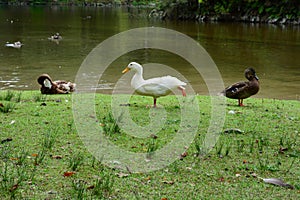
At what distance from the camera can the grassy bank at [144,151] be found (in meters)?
5.19

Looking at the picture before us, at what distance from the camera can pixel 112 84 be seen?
17875mm

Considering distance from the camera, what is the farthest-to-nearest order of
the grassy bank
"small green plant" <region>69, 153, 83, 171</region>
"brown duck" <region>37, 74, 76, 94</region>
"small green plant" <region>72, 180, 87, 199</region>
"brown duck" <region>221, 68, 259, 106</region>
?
"brown duck" <region>37, 74, 76, 94</region>, "brown duck" <region>221, 68, 259, 106</region>, "small green plant" <region>69, 153, 83, 171</region>, the grassy bank, "small green plant" <region>72, 180, 87, 199</region>

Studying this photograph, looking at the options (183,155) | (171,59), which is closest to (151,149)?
(183,155)

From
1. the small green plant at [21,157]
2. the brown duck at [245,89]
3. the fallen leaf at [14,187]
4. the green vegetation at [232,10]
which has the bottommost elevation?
the fallen leaf at [14,187]

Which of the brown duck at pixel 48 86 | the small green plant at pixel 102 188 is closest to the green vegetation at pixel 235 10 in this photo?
the brown duck at pixel 48 86

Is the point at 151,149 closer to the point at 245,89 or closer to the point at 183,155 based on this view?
the point at 183,155

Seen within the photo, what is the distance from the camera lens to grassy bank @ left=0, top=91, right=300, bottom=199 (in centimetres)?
519

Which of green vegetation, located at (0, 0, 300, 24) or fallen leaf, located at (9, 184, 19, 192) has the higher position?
green vegetation, located at (0, 0, 300, 24)

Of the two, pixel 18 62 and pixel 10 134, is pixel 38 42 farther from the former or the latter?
pixel 10 134

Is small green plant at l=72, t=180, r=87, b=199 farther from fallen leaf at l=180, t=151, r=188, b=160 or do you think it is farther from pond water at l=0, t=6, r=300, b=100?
pond water at l=0, t=6, r=300, b=100

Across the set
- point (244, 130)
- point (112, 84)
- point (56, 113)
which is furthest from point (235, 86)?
point (112, 84)

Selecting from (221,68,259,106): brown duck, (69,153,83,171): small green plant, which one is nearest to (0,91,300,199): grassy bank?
(69,153,83,171): small green plant

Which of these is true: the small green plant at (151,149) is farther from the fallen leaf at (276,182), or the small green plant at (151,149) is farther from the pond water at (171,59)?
the pond water at (171,59)

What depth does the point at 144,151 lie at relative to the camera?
6625 millimetres
